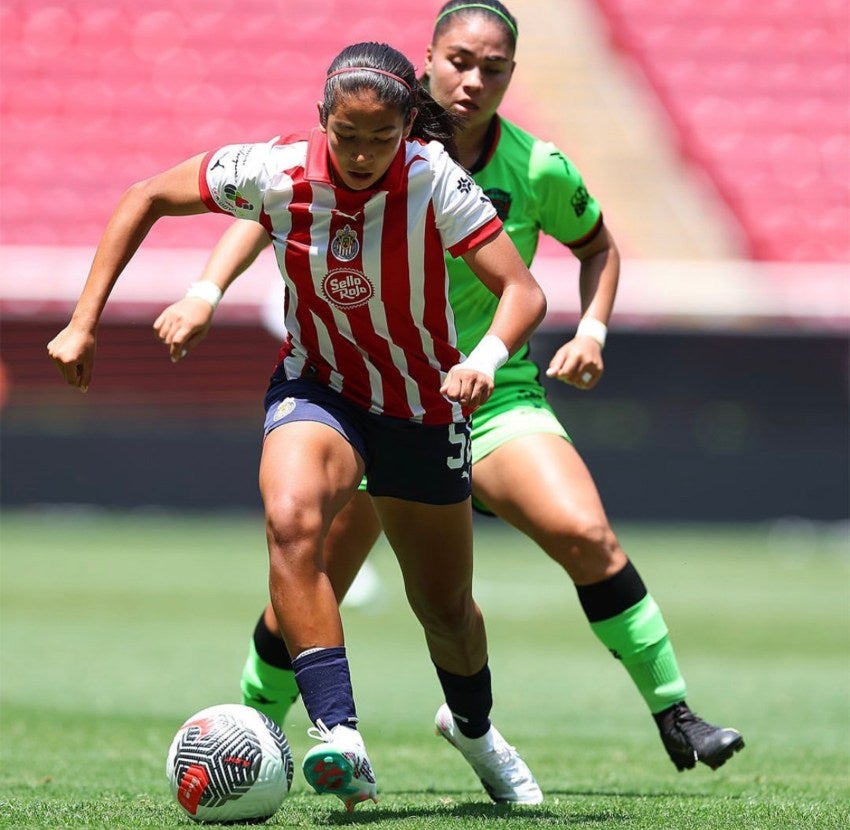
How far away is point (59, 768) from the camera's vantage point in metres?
5.73

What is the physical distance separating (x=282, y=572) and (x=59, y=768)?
6.44ft

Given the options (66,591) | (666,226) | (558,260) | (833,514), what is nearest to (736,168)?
(666,226)

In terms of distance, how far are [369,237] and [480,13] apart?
1.42m

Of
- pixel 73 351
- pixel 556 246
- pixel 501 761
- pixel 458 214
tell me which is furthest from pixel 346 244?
pixel 556 246

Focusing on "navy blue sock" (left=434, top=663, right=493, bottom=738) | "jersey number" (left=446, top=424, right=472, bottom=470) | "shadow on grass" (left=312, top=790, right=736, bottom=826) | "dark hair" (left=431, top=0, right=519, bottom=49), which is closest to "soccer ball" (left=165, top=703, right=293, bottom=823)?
"shadow on grass" (left=312, top=790, right=736, bottom=826)

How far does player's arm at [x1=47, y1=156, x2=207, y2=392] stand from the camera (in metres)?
4.49

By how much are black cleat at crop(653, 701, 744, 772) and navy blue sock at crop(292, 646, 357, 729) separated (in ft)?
4.88

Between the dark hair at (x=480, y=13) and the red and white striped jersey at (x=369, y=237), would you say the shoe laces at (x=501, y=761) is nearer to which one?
the red and white striped jersey at (x=369, y=237)

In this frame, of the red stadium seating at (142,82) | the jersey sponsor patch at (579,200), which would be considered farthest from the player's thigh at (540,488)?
the red stadium seating at (142,82)

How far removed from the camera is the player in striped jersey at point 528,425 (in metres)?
5.19

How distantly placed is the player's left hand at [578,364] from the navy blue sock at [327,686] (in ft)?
4.36

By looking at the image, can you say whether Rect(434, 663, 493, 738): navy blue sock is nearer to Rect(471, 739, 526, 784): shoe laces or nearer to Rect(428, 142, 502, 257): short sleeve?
Rect(471, 739, 526, 784): shoe laces

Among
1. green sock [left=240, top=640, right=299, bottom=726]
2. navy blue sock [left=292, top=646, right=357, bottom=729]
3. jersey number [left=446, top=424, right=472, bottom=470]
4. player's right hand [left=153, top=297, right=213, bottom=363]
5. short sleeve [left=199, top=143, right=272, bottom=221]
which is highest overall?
short sleeve [left=199, top=143, right=272, bottom=221]

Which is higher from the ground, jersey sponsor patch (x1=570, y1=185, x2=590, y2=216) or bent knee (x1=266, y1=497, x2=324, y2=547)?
jersey sponsor patch (x1=570, y1=185, x2=590, y2=216)
